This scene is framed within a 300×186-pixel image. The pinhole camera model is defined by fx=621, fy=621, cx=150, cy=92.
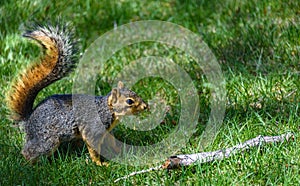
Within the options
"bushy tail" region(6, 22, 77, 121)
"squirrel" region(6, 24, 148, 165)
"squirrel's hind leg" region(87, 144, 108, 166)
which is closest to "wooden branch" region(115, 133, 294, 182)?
"squirrel's hind leg" region(87, 144, 108, 166)

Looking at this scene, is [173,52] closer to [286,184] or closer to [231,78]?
[231,78]

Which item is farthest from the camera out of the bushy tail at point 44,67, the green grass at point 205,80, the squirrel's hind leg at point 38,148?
the bushy tail at point 44,67

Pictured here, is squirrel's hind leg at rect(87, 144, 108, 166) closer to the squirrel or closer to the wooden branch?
the squirrel

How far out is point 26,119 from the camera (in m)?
3.60

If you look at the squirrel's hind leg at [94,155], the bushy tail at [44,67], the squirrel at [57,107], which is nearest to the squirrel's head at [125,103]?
the squirrel at [57,107]

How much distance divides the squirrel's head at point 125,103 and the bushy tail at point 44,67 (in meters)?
0.36

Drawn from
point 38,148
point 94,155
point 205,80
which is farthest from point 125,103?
point 205,80

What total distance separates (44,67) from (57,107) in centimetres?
26

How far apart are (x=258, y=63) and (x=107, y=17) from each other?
168 cm

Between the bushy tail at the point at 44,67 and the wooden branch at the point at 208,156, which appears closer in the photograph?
the wooden branch at the point at 208,156

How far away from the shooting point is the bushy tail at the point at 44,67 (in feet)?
11.6

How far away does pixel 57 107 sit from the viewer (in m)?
3.48

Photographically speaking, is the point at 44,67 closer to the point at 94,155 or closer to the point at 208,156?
the point at 94,155

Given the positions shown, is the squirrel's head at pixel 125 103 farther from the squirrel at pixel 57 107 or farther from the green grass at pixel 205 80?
the green grass at pixel 205 80
